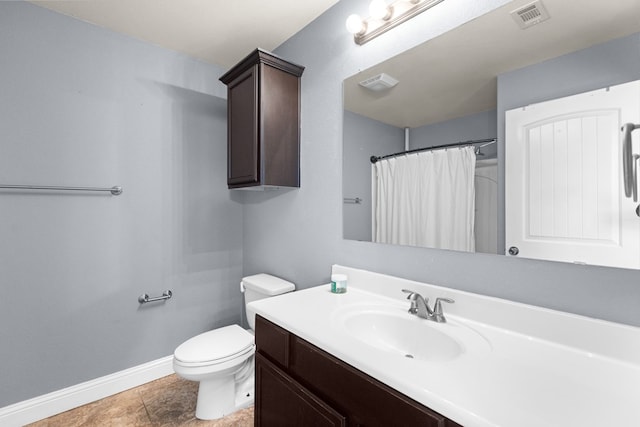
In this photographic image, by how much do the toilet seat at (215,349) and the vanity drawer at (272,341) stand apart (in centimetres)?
48

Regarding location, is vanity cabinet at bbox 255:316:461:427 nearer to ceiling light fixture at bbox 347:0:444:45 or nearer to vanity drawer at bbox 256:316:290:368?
vanity drawer at bbox 256:316:290:368

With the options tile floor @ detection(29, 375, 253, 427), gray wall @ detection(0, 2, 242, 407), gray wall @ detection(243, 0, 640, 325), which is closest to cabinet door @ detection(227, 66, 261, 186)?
gray wall @ detection(243, 0, 640, 325)

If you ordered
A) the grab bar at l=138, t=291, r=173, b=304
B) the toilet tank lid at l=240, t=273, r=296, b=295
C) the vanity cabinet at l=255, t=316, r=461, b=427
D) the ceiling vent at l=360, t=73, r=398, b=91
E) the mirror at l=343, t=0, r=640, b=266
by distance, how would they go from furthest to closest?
the grab bar at l=138, t=291, r=173, b=304
the toilet tank lid at l=240, t=273, r=296, b=295
the ceiling vent at l=360, t=73, r=398, b=91
the mirror at l=343, t=0, r=640, b=266
the vanity cabinet at l=255, t=316, r=461, b=427

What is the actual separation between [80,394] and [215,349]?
0.95m

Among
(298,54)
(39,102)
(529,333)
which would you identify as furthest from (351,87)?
(39,102)

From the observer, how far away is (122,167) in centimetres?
185

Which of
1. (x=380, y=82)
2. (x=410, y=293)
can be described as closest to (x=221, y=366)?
(x=410, y=293)

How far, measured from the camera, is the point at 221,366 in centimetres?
A: 148

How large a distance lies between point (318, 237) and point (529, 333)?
3.50 feet

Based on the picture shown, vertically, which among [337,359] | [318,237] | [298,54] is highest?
[298,54]

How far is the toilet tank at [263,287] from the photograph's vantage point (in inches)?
67.5

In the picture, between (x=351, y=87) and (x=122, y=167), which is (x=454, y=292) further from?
(x=122, y=167)

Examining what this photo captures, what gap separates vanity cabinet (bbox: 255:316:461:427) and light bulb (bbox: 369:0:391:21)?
1403 millimetres

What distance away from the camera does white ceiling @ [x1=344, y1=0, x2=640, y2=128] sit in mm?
786
